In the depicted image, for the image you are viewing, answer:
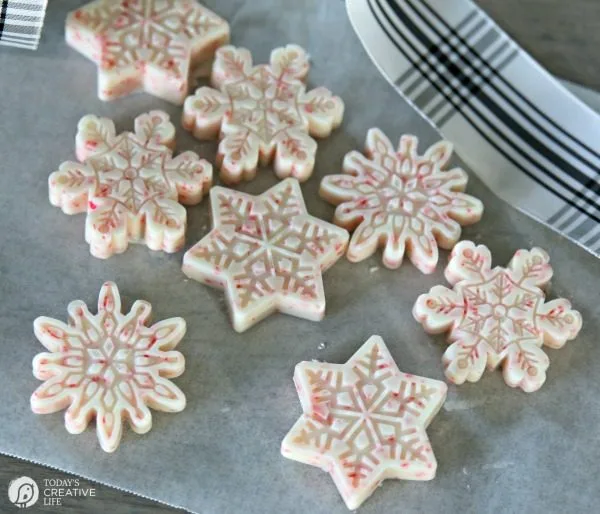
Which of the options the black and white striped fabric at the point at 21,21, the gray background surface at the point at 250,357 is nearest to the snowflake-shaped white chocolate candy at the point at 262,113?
the gray background surface at the point at 250,357

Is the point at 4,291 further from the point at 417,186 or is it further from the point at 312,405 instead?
the point at 417,186

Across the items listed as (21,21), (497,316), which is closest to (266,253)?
(497,316)

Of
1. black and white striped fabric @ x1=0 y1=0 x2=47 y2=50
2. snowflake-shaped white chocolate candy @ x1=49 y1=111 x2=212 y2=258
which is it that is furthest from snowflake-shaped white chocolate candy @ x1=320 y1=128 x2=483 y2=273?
black and white striped fabric @ x1=0 y1=0 x2=47 y2=50

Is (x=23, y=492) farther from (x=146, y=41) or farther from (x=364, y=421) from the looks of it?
(x=146, y=41)

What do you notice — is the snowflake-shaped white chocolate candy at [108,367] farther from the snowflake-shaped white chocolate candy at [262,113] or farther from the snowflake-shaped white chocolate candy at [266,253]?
the snowflake-shaped white chocolate candy at [262,113]

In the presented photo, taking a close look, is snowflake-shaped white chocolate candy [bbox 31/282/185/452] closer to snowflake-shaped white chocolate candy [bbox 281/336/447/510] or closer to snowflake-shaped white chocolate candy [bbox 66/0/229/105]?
snowflake-shaped white chocolate candy [bbox 281/336/447/510]

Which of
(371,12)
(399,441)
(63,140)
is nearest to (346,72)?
(371,12)
